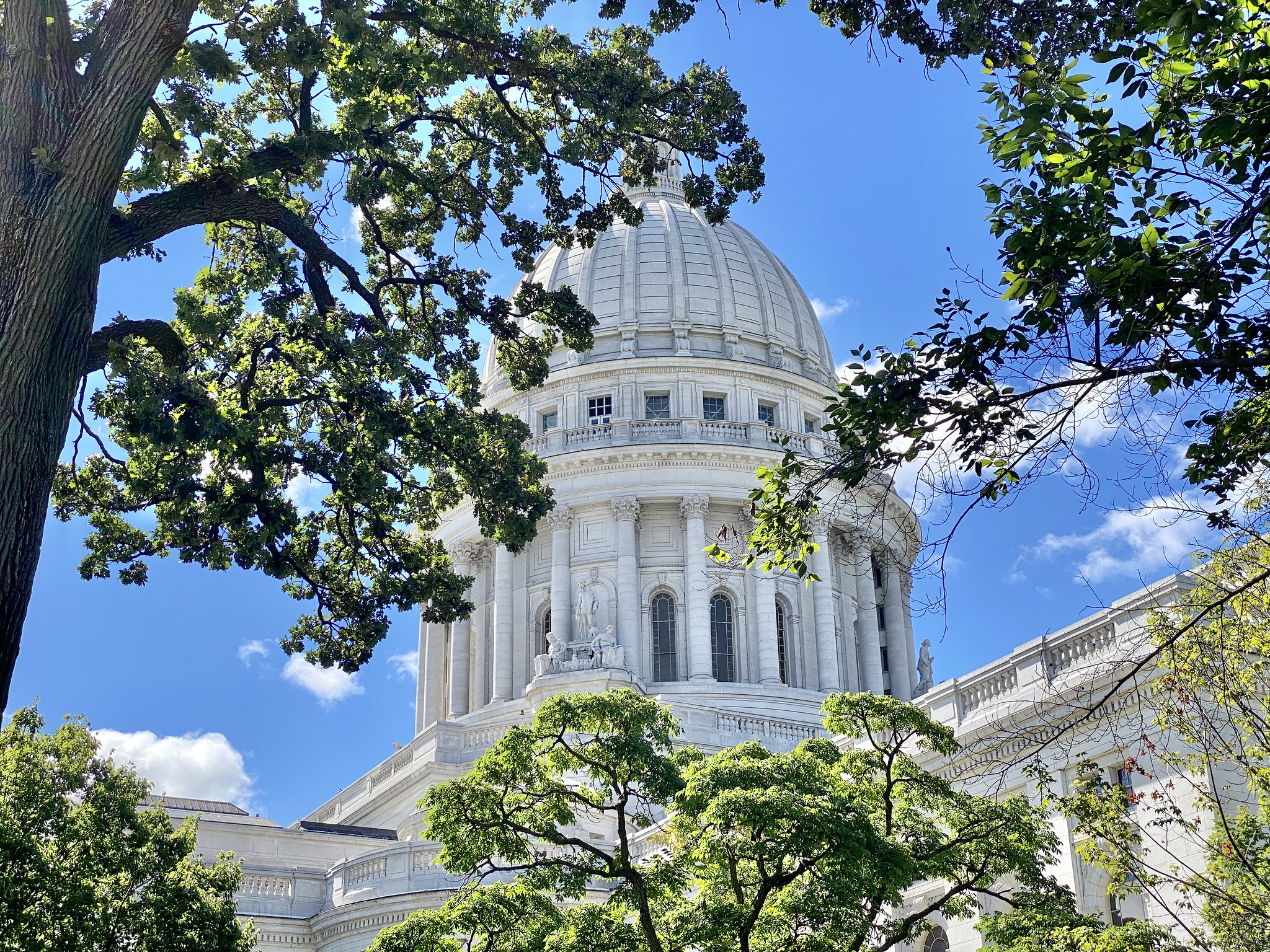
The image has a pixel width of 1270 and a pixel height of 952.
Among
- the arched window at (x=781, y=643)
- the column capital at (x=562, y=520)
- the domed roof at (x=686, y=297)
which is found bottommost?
the arched window at (x=781, y=643)

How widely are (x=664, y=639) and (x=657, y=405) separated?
11.9m

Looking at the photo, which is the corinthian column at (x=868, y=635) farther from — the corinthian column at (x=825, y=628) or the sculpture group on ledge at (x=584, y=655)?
the sculpture group on ledge at (x=584, y=655)

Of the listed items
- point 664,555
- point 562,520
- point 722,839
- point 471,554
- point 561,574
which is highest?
point 471,554

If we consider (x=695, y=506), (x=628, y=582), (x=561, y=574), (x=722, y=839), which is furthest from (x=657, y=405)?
(x=722, y=839)

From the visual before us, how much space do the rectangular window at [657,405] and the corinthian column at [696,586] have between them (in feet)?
Result: 18.1

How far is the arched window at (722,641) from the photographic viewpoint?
2564 inches

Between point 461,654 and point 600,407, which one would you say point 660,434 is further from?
point 461,654

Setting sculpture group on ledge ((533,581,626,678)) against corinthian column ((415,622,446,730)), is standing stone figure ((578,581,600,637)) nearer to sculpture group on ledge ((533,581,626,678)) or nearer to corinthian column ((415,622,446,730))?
sculpture group on ledge ((533,581,626,678))

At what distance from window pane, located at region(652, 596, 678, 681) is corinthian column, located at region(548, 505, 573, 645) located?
3.83 metres

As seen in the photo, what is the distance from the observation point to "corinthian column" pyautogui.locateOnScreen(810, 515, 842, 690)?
213ft

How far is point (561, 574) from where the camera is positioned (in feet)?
218

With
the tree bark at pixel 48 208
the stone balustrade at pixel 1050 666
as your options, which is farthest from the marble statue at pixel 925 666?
the tree bark at pixel 48 208

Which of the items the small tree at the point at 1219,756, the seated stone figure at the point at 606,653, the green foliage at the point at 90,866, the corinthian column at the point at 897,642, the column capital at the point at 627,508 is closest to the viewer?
the small tree at the point at 1219,756

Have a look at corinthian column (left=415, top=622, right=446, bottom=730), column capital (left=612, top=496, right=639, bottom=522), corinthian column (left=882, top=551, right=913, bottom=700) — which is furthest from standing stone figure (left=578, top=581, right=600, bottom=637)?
corinthian column (left=882, top=551, right=913, bottom=700)
